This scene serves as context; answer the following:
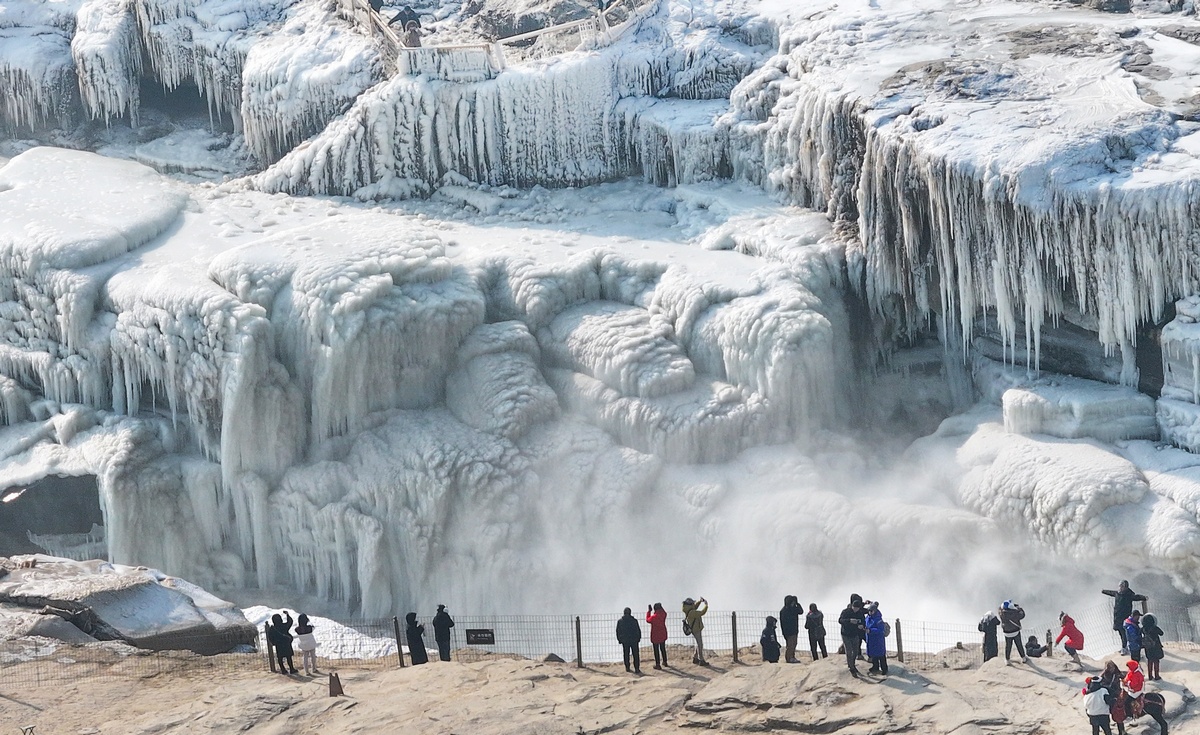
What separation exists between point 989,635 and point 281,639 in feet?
27.8

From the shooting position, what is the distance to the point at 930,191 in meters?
27.4

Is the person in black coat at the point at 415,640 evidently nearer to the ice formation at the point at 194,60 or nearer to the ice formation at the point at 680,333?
the ice formation at the point at 680,333

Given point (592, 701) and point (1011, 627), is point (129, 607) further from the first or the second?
point (1011, 627)

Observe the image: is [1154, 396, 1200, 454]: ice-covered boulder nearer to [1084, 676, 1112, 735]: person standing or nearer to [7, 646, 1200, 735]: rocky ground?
[7, 646, 1200, 735]: rocky ground

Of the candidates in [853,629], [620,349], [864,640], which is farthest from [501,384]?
[853,629]

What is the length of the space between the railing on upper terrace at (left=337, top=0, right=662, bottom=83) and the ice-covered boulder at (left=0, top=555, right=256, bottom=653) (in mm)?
12578

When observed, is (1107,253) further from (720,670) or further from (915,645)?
(720,670)

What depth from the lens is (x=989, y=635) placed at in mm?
20766

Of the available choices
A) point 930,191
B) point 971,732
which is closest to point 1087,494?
point 930,191

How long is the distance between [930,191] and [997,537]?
5.46m

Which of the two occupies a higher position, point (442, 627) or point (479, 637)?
point (442, 627)

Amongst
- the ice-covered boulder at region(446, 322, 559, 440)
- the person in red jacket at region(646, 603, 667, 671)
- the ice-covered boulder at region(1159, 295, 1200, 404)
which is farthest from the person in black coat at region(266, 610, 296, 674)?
the ice-covered boulder at region(1159, 295, 1200, 404)

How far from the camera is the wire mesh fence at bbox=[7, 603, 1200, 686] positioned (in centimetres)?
2175

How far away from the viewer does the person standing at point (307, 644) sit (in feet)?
70.8
